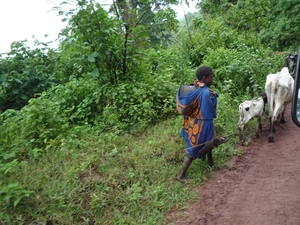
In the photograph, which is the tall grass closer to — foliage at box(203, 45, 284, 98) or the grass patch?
the grass patch

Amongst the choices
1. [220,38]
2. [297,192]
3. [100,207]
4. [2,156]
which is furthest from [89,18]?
[220,38]

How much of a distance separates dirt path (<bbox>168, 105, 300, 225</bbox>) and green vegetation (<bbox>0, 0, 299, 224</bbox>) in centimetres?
21

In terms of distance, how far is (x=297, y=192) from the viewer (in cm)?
367

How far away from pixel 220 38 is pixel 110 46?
638 cm

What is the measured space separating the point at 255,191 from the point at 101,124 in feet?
9.14

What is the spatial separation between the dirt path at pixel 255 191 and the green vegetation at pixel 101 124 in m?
0.21

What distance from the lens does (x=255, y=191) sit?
151 inches

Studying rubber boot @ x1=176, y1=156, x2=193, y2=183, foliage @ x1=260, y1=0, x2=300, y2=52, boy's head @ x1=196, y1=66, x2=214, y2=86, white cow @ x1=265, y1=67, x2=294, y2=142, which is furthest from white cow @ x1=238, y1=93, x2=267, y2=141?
foliage @ x1=260, y1=0, x2=300, y2=52

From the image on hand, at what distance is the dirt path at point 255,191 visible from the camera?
3.35 m

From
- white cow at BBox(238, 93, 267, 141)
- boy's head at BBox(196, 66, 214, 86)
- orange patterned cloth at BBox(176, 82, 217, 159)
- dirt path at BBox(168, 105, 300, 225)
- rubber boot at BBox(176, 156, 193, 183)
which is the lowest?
dirt path at BBox(168, 105, 300, 225)

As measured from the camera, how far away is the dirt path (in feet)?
11.0

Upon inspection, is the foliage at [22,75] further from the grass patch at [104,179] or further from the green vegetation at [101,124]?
the grass patch at [104,179]

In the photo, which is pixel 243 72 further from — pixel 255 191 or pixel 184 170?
pixel 255 191

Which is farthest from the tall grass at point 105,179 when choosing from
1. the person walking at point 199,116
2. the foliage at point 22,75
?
the foliage at point 22,75
